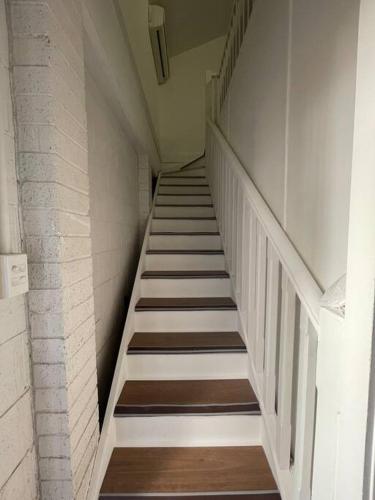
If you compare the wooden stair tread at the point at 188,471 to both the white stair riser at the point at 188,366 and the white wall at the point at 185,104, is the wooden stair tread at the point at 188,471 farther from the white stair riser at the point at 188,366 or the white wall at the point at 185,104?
the white wall at the point at 185,104

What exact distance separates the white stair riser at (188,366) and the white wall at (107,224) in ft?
0.68

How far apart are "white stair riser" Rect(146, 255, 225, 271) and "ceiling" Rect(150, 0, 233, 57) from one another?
3.46 m

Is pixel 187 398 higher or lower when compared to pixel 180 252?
lower

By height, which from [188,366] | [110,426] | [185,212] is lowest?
[110,426]

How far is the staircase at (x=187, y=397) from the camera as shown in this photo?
1.22 metres

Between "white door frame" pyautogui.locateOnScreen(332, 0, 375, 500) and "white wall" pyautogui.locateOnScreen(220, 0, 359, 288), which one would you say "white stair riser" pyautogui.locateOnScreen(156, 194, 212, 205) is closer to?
"white wall" pyautogui.locateOnScreen(220, 0, 359, 288)

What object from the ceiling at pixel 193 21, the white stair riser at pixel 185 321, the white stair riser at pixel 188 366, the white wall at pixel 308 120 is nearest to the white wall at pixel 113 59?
the white wall at pixel 308 120

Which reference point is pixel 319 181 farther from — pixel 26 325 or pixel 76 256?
pixel 26 325

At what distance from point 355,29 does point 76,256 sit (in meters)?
1.05

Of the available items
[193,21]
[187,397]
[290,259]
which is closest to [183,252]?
[187,397]

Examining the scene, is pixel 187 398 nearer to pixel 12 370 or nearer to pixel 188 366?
pixel 188 366

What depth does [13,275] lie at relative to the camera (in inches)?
31.2

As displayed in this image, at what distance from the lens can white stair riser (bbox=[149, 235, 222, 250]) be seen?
8.91ft

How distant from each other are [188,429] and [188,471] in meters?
0.18
